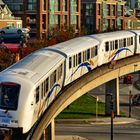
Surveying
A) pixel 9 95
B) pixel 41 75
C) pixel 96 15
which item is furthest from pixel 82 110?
pixel 96 15

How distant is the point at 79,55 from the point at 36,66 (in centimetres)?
1027

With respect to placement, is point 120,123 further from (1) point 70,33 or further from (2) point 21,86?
(1) point 70,33

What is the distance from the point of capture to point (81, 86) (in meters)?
40.5

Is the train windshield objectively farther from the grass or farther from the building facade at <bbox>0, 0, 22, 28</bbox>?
the building facade at <bbox>0, 0, 22, 28</bbox>

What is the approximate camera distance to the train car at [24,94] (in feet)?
82.4

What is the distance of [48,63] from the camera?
103 feet

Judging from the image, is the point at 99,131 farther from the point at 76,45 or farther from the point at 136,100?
the point at 136,100

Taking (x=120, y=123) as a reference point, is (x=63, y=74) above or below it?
above

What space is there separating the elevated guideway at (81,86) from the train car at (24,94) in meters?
0.94

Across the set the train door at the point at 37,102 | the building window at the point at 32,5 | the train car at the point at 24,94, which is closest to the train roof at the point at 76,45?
the train car at the point at 24,94

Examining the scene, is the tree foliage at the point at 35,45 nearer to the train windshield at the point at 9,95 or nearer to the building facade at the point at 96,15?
the building facade at the point at 96,15

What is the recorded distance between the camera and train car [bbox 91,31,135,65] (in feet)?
152

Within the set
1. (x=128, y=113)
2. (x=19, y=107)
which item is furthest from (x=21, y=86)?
(x=128, y=113)

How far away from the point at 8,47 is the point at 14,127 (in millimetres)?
36293
